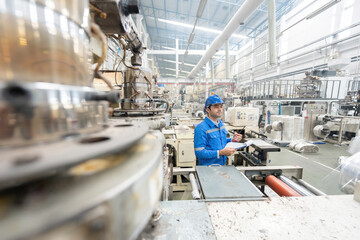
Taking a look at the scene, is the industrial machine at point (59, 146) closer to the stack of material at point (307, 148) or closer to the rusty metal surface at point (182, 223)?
the rusty metal surface at point (182, 223)

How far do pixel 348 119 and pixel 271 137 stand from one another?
169cm

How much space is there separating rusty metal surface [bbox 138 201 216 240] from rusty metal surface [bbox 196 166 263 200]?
0.11 meters

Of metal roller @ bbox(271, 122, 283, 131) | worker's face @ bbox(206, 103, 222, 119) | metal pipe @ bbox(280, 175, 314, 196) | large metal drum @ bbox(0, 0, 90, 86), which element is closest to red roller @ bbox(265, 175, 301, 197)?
metal pipe @ bbox(280, 175, 314, 196)

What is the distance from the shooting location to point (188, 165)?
2291 millimetres

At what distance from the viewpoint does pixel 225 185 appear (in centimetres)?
87

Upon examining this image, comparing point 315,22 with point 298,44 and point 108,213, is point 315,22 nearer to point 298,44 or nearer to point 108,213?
point 298,44

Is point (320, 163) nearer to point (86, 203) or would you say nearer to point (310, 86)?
point (310, 86)

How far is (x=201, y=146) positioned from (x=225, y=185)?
2.05ft

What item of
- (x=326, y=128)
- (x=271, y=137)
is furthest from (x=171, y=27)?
(x=326, y=128)

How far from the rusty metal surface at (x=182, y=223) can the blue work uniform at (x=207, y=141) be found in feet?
2.43

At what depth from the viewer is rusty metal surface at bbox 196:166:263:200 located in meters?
0.77

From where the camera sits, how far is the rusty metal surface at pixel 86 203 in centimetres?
16

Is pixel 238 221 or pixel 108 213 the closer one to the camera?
pixel 108 213

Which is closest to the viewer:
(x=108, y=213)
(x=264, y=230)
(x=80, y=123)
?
(x=108, y=213)
